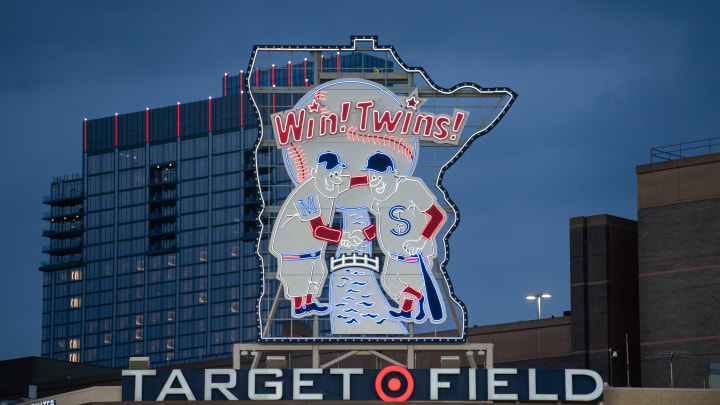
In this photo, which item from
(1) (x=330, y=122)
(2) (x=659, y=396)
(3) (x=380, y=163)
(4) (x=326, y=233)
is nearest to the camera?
(2) (x=659, y=396)

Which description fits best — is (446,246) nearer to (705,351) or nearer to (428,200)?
(428,200)

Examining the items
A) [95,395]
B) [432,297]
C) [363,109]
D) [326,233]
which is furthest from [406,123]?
[95,395]

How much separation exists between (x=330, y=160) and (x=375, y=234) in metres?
4.05

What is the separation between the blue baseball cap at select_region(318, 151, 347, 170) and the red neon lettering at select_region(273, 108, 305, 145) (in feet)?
4.47

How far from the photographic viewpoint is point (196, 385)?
58.6 m

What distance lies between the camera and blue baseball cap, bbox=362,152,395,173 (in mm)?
62906

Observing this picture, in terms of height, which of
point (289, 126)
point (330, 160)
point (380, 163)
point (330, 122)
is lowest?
point (380, 163)

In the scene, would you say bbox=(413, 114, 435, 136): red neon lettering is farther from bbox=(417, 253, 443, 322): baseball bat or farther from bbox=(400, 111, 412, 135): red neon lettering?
bbox=(417, 253, 443, 322): baseball bat

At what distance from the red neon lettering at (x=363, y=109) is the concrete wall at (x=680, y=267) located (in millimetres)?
32747

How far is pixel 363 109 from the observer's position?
2511 inches

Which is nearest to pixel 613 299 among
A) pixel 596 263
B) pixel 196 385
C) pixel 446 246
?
pixel 596 263

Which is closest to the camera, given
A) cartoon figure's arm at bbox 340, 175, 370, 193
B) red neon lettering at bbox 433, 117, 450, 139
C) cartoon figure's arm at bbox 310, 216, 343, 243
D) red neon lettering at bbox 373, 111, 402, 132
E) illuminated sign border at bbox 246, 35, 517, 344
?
illuminated sign border at bbox 246, 35, 517, 344

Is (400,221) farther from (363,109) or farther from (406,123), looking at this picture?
(363,109)

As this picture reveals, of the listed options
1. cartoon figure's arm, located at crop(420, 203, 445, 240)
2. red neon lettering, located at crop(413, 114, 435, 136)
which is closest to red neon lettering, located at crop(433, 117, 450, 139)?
red neon lettering, located at crop(413, 114, 435, 136)
